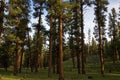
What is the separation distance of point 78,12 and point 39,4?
841 centimetres

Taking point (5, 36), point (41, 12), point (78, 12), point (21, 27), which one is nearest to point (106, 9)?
point (78, 12)

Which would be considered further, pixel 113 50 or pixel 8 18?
pixel 113 50

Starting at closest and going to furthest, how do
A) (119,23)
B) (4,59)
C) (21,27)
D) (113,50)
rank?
(21,27) → (4,59) → (113,50) → (119,23)

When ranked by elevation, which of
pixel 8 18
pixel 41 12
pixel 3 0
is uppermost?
pixel 41 12

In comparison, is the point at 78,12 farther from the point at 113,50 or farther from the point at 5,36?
the point at 113,50

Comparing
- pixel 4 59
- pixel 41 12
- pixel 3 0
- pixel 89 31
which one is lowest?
pixel 4 59

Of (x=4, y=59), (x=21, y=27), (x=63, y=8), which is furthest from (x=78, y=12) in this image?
(x=4, y=59)

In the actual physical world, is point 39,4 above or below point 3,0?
above

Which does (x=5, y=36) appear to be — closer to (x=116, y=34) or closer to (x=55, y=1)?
(x=55, y=1)

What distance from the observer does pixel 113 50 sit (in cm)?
7962

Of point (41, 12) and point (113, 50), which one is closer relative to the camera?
point (41, 12)

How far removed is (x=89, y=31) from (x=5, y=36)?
114216mm

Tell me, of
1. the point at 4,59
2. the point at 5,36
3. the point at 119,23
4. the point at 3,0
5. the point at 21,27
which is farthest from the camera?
the point at 119,23

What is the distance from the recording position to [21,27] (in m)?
40.8
